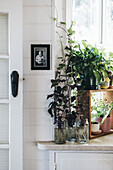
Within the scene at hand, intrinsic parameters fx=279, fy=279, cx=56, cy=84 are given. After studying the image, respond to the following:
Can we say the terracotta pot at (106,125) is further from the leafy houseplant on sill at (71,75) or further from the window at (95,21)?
the window at (95,21)

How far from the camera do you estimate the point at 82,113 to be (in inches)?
92.4

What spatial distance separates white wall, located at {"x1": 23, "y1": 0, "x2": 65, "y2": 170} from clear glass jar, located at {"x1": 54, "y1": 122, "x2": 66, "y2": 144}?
4.6 inches

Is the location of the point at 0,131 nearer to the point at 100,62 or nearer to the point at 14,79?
the point at 14,79

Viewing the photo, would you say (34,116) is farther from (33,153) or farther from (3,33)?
(3,33)

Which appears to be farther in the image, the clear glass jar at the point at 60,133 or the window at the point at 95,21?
the window at the point at 95,21

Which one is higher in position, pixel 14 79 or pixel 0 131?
pixel 14 79

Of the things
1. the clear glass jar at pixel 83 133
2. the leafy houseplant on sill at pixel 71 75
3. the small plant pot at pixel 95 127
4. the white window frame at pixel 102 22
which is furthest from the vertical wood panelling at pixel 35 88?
the white window frame at pixel 102 22

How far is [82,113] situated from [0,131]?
711 millimetres

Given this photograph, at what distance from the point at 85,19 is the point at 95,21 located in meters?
0.11

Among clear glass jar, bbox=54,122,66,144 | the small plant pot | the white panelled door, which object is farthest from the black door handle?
the small plant pot

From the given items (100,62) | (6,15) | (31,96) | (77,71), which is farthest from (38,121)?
(6,15)

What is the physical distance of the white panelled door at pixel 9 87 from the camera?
2.29 m

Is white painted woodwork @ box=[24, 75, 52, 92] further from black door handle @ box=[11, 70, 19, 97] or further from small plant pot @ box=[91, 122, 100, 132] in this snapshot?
small plant pot @ box=[91, 122, 100, 132]

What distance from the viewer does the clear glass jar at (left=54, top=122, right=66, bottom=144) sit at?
2.29 m
